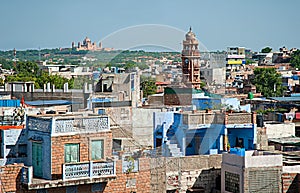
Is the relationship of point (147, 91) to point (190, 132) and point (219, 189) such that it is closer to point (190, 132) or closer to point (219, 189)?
point (190, 132)

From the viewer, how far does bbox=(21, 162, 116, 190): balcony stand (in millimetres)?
8305

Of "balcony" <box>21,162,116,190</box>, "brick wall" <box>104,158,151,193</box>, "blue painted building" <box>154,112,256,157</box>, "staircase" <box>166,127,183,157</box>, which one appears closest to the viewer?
"balcony" <box>21,162,116,190</box>

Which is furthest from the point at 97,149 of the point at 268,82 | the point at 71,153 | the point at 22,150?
the point at 268,82

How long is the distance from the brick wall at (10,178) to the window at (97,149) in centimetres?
100

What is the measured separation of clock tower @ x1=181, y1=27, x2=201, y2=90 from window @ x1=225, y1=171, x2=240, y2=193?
6.17 m

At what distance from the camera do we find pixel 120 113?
501 inches

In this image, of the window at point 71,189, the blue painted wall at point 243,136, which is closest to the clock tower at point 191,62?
the blue painted wall at point 243,136

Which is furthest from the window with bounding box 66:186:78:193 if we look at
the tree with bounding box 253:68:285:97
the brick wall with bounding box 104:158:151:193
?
the tree with bounding box 253:68:285:97

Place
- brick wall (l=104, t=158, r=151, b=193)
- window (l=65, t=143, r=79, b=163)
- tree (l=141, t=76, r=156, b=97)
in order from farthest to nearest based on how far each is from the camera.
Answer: tree (l=141, t=76, r=156, b=97), brick wall (l=104, t=158, r=151, b=193), window (l=65, t=143, r=79, b=163)

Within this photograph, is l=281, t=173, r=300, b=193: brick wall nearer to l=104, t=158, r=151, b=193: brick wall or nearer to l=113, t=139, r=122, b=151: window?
l=104, t=158, r=151, b=193: brick wall

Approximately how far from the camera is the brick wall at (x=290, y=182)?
9711 mm

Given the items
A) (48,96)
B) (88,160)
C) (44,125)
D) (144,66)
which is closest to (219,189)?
(88,160)

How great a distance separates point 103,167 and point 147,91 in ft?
36.5

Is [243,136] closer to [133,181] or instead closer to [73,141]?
[133,181]
